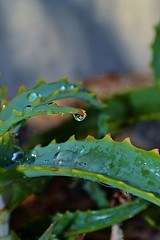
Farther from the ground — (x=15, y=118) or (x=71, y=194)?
(x=71, y=194)

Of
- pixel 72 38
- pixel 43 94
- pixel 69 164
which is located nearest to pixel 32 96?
pixel 43 94

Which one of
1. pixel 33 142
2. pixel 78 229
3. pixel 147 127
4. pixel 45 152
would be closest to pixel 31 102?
pixel 45 152

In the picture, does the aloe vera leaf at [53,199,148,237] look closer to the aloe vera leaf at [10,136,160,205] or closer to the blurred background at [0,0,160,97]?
the aloe vera leaf at [10,136,160,205]

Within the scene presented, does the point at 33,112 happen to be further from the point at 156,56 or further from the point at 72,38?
the point at 72,38

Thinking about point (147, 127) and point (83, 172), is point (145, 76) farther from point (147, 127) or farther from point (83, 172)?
point (83, 172)

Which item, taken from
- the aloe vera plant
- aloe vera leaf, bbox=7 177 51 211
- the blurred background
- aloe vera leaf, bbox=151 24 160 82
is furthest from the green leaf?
the blurred background

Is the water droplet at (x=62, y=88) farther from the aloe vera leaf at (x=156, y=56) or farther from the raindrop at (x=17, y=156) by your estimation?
the aloe vera leaf at (x=156, y=56)
